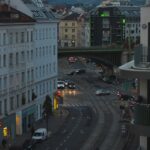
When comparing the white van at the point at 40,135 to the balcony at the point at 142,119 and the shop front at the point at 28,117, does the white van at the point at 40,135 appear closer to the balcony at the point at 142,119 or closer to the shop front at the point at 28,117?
the shop front at the point at 28,117

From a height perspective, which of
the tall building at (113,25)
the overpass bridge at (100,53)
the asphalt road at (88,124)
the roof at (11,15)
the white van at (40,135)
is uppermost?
the roof at (11,15)

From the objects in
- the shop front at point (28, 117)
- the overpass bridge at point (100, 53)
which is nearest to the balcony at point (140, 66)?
the shop front at point (28, 117)

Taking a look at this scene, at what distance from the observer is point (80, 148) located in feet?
193

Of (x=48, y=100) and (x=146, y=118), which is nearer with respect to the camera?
(x=146, y=118)

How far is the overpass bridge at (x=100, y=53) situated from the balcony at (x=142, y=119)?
110 meters

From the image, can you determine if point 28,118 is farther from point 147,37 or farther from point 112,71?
point 112,71

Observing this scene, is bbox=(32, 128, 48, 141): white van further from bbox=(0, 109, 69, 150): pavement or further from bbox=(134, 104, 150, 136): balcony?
bbox=(134, 104, 150, 136): balcony

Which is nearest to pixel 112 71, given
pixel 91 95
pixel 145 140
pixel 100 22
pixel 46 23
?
pixel 91 95

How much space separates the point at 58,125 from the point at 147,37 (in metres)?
57.5

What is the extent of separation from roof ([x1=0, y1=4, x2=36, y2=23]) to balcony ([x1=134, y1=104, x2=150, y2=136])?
48.7 metres

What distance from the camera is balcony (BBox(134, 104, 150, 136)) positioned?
14678 mm

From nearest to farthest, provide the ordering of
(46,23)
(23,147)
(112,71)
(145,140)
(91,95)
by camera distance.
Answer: (145,140) < (23,147) < (46,23) < (91,95) < (112,71)

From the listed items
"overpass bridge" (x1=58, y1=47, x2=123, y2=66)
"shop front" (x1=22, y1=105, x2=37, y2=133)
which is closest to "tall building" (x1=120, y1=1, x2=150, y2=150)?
"shop front" (x1=22, y1=105, x2=37, y2=133)

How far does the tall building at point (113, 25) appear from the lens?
17575cm
